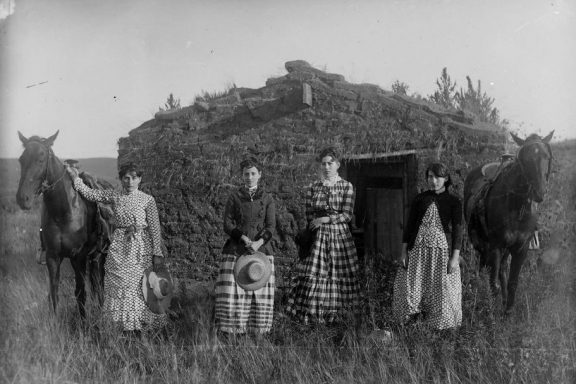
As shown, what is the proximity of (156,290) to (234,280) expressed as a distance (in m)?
0.73

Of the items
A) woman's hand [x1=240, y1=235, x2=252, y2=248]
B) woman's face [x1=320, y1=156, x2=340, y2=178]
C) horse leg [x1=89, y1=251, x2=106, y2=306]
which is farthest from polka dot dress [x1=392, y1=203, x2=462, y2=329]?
horse leg [x1=89, y1=251, x2=106, y2=306]

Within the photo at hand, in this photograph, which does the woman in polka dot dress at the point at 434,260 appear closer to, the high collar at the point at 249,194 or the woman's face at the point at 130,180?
the high collar at the point at 249,194

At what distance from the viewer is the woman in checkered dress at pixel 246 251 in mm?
4648

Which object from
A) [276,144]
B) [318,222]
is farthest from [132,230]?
[276,144]

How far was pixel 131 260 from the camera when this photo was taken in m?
4.82

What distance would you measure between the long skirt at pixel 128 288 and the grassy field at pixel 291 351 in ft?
0.45

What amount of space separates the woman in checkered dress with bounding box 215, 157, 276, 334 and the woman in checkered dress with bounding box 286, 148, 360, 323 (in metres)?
0.41

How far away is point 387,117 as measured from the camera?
7.11 m

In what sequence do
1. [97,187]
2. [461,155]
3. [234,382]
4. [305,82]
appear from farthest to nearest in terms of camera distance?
[305,82]
[461,155]
[97,187]
[234,382]

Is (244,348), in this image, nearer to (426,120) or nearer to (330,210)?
(330,210)

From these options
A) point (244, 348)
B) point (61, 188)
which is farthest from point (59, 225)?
point (244, 348)

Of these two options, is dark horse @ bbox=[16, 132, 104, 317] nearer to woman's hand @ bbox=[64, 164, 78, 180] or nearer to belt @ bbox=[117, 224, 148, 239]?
woman's hand @ bbox=[64, 164, 78, 180]

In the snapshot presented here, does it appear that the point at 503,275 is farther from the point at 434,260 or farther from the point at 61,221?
the point at 61,221

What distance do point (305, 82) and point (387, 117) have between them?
46.3 inches
